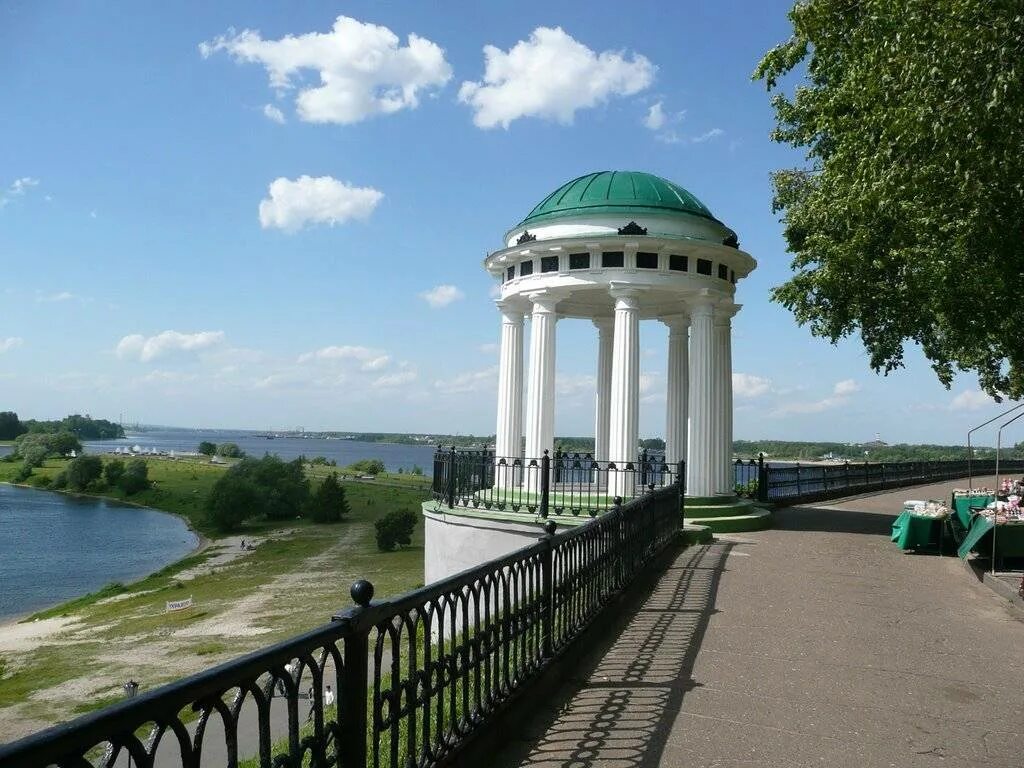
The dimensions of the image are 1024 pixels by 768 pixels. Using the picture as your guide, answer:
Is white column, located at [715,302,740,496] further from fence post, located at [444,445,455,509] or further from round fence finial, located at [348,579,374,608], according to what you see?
round fence finial, located at [348,579,374,608]

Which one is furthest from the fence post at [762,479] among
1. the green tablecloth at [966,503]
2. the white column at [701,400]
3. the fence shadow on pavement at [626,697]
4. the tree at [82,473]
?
the tree at [82,473]

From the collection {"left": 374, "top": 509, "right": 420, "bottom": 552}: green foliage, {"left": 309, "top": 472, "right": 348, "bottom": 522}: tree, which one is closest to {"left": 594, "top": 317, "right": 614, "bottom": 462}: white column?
{"left": 374, "top": 509, "right": 420, "bottom": 552}: green foliage

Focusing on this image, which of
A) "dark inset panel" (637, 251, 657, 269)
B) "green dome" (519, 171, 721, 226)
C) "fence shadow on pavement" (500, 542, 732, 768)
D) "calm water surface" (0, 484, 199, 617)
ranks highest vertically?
"green dome" (519, 171, 721, 226)

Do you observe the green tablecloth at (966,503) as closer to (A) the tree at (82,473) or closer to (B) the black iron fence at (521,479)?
(B) the black iron fence at (521,479)

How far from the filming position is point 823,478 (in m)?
24.9

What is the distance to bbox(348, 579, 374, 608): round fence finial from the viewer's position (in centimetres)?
323

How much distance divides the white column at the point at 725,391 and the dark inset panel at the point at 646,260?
2545mm

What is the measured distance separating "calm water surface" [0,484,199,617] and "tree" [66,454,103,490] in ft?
30.5

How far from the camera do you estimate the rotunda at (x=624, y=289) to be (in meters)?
16.5

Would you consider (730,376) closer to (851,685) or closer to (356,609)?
(851,685)

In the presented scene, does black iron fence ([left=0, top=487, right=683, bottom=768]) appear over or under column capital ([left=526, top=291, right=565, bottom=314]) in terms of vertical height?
under

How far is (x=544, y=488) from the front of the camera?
13.2 metres

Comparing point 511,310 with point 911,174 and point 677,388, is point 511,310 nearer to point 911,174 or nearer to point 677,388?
point 677,388

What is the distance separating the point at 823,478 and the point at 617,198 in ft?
43.8
